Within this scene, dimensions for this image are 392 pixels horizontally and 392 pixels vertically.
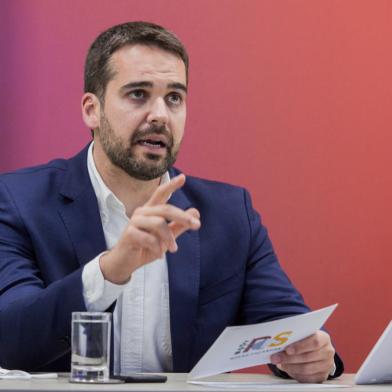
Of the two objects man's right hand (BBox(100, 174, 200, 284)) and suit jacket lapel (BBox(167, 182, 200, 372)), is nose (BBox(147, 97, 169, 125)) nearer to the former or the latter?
suit jacket lapel (BBox(167, 182, 200, 372))

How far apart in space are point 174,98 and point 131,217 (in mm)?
420

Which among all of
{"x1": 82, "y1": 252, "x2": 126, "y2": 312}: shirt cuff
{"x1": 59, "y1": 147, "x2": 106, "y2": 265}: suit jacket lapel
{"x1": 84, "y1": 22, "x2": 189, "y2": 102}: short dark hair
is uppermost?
{"x1": 84, "y1": 22, "x2": 189, "y2": 102}: short dark hair

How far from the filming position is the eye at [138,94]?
7.52 feet

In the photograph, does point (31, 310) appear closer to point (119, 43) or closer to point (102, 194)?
point (102, 194)

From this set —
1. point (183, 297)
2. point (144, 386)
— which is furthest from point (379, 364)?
point (183, 297)

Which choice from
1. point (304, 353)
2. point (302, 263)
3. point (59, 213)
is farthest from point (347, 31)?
point (304, 353)

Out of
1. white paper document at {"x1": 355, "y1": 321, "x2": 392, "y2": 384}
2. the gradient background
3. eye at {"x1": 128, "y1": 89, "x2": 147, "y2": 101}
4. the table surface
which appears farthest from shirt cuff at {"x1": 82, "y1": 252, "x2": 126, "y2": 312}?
the gradient background

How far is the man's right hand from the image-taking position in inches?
63.2

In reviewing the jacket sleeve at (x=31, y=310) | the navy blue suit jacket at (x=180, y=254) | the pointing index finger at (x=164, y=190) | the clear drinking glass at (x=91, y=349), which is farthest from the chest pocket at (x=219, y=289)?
the clear drinking glass at (x=91, y=349)

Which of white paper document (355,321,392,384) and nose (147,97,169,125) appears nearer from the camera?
white paper document (355,321,392,384)

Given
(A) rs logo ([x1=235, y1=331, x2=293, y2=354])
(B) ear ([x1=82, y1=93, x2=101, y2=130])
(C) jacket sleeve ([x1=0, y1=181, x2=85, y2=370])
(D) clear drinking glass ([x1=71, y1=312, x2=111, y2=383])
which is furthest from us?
(B) ear ([x1=82, y1=93, x2=101, y2=130])

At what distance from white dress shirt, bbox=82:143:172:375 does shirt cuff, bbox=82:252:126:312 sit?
0.38 meters

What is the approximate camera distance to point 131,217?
2051 mm

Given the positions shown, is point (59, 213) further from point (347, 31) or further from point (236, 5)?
point (347, 31)
